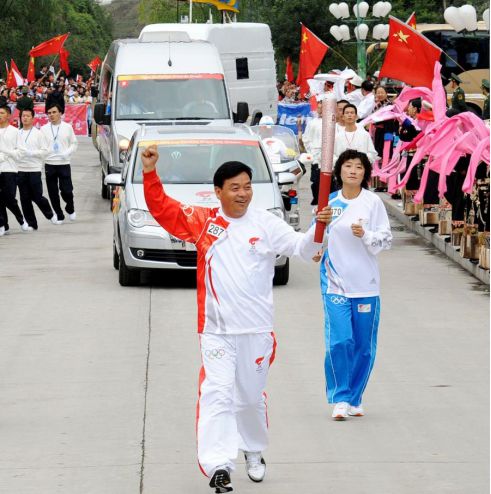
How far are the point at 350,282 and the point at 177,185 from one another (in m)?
6.67

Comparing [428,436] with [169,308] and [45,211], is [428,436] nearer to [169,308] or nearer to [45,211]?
[169,308]

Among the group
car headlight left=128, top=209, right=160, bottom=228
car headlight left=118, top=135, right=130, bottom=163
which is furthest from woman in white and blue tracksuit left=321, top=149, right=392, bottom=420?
car headlight left=118, top=135, right=130, bottom=163

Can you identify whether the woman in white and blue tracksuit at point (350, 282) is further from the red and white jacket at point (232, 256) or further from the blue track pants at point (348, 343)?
the red and white jacket at point (232, 256)

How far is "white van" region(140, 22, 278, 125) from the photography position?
29531 mm

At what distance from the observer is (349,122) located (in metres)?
17.1

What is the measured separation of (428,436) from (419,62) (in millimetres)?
11317

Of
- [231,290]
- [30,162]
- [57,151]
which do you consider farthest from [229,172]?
[57,151]

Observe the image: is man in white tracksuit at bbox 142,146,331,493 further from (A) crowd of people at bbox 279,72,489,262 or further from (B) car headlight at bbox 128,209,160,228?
(B) car headlight at bbox 128,209,160,228

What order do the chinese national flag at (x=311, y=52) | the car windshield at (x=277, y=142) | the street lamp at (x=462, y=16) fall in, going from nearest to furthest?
the car windshield at (x=277, y=142), the street lamp at (x=462, y=16), the chinese national flag at (x=311, y=52)

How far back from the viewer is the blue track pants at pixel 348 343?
8.57m

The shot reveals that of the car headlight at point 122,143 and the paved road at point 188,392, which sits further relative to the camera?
the car headlight at point 122,143

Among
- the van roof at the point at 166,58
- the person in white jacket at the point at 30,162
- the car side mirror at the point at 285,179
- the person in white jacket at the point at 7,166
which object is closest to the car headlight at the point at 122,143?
the van roof at the point at 166,58

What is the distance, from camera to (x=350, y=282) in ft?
28.1

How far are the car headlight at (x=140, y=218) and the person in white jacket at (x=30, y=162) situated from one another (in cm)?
546
